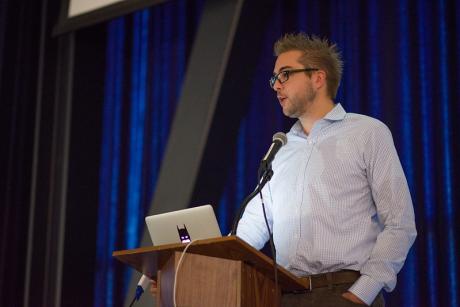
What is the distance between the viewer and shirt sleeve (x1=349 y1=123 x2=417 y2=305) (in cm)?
241

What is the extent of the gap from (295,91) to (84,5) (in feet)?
6.81

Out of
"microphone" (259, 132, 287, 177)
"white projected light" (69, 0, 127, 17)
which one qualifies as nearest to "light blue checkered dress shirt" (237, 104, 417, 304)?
"microphone" (259, 132, 287, 177)

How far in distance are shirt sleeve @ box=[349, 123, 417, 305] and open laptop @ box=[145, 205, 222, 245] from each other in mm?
513

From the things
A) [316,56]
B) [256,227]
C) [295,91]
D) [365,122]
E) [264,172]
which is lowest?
[256,227]

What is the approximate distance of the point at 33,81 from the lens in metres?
4.77

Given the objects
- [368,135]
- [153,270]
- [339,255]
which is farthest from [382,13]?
[153,270]

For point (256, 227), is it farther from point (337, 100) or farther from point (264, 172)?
point (337, 100)

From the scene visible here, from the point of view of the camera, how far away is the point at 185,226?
2.34 metres

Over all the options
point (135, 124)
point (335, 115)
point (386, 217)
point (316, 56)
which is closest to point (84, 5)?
point (135, 124)

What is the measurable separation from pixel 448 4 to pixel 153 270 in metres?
2.19

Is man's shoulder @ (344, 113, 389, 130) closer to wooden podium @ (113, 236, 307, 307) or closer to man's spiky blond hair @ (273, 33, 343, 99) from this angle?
man's spiky blond hair @ (273, 33, 343, 99)

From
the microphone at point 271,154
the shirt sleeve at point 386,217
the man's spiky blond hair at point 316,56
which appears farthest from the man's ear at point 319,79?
the microphone at point 271,154

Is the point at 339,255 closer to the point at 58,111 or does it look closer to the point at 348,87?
the point at 348,87

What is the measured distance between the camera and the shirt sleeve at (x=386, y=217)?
2.41m
